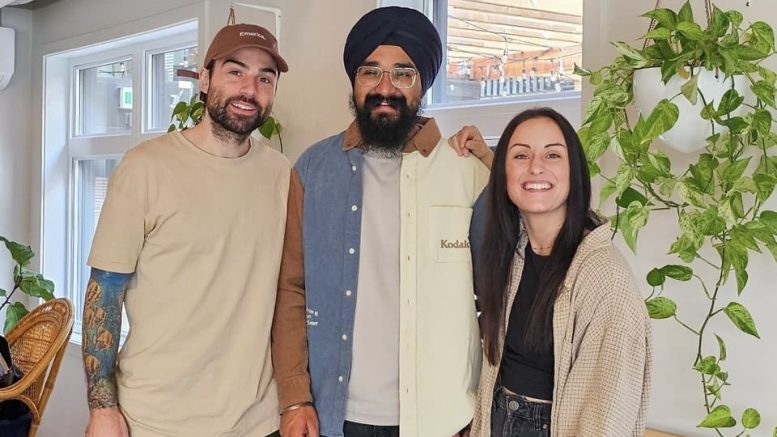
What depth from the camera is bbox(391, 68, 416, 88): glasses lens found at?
1.83 meters

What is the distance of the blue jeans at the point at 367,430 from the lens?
5.72 ft

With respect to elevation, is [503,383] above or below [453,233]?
below

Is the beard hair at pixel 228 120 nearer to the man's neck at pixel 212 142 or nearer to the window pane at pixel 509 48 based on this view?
the man's neck at pixel 212 142

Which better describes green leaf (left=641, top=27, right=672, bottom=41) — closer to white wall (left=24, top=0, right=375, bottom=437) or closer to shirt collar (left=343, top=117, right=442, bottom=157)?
shirt collar (left=343, top=117, right=442, bottom=157)

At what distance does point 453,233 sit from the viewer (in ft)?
5.92

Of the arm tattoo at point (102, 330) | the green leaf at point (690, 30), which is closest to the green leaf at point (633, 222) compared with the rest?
the green leaf at point (690, 30)

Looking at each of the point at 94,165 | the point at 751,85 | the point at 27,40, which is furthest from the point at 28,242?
the point at 751,85

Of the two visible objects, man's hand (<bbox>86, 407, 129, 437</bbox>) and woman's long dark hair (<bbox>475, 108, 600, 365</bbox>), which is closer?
woman's long dark hair (<bbox>475, 108, 600, 365</bbox>)

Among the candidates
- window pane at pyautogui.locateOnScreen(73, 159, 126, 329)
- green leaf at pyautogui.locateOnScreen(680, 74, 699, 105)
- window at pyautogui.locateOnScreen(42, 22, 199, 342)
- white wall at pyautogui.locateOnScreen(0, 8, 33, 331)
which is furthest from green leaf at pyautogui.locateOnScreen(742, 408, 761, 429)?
white wall at pyautogui.locateOnScreen(0, 8, 33, 331)

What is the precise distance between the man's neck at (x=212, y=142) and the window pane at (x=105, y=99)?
2.81 m

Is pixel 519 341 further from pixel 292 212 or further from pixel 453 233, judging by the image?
pixel 292 212

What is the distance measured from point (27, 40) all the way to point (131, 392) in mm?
3695

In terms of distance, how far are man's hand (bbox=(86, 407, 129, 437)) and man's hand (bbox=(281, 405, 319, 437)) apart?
1.19 ft

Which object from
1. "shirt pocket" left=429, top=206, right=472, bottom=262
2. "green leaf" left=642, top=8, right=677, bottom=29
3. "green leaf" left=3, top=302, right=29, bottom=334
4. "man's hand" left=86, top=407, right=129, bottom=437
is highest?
"green leaf" left=642, top=8, right=677, bottom=29
